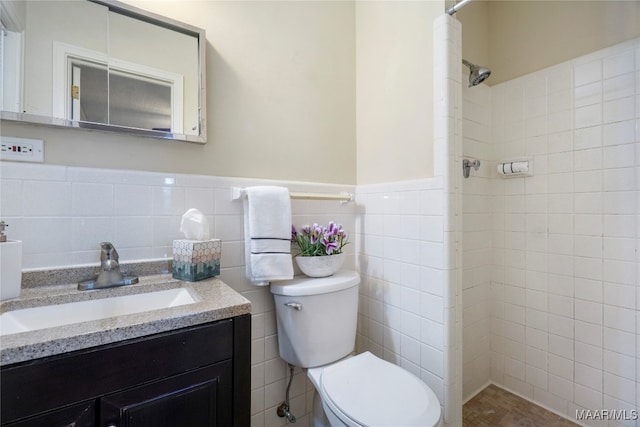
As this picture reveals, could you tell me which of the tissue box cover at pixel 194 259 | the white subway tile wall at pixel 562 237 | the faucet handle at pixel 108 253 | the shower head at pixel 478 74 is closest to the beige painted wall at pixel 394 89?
the shower head at pixel 478 74

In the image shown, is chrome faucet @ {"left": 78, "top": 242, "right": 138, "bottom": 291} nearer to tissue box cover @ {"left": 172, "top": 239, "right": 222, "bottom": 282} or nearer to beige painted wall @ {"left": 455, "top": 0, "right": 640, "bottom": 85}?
tissue box cover @ {"left": 172, "top": 239, "right": 222, "bottom": 282}

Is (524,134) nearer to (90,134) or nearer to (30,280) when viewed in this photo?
(90,134)

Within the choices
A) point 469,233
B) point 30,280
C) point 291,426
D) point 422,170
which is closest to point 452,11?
point 422,170

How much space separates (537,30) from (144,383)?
2.48 metres

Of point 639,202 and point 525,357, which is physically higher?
point 639,202

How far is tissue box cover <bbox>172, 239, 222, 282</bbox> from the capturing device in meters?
0.99

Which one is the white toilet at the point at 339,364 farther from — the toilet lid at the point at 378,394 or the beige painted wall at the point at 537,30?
the beige painted wall at the point at 537,30

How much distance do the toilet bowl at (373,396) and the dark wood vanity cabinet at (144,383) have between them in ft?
1.05

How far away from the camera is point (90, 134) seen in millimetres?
982

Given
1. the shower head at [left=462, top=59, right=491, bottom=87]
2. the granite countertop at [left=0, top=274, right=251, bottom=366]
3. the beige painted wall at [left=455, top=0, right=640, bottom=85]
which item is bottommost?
the granite countertop at [left=0, top=274, right=251, bottom=366]

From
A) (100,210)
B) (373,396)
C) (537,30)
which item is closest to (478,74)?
(537,30)

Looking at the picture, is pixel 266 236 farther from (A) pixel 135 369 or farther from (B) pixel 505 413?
(B) pixel 505 413

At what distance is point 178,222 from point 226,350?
0.59 m

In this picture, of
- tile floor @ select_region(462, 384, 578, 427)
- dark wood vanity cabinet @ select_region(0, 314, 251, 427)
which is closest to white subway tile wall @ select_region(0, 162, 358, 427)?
dark wood vanity cabinet @ select_region(0, 314, 251, 427)
